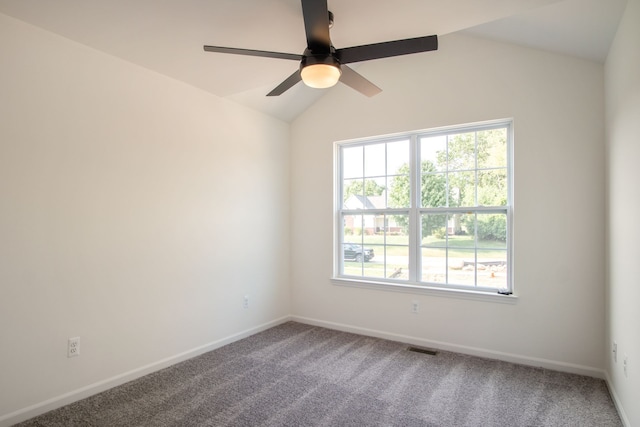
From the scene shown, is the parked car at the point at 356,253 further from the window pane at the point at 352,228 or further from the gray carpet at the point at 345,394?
the gray carpet at the point at 345,394

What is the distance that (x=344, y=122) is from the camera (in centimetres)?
401

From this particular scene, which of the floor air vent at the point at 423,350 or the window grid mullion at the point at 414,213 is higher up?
the window grid mullion at the point at 414,213

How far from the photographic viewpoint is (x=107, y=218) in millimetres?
2594

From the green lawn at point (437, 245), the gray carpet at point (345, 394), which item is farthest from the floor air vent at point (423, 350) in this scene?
the green lawn at point (437, 245)

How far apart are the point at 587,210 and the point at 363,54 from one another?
2.31m

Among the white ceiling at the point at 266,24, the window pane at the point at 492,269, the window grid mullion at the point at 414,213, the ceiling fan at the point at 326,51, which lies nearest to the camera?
the ceiling fan at the point at 326,51

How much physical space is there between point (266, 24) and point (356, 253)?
105 inches

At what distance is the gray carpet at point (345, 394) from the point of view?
219 centimetres

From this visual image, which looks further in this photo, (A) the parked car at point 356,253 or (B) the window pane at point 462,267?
(A) the parked car at point 356,253

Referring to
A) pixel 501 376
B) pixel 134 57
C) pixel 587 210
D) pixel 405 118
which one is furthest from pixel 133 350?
pixel 587 210

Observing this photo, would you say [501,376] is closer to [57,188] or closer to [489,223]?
[489,223]

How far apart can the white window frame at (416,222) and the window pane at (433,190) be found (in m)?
0.05

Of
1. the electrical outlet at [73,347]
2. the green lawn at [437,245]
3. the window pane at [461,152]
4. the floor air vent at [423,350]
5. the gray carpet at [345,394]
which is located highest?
the window pane at [461,152]

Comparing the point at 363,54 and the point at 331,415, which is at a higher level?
the point at 363,54
